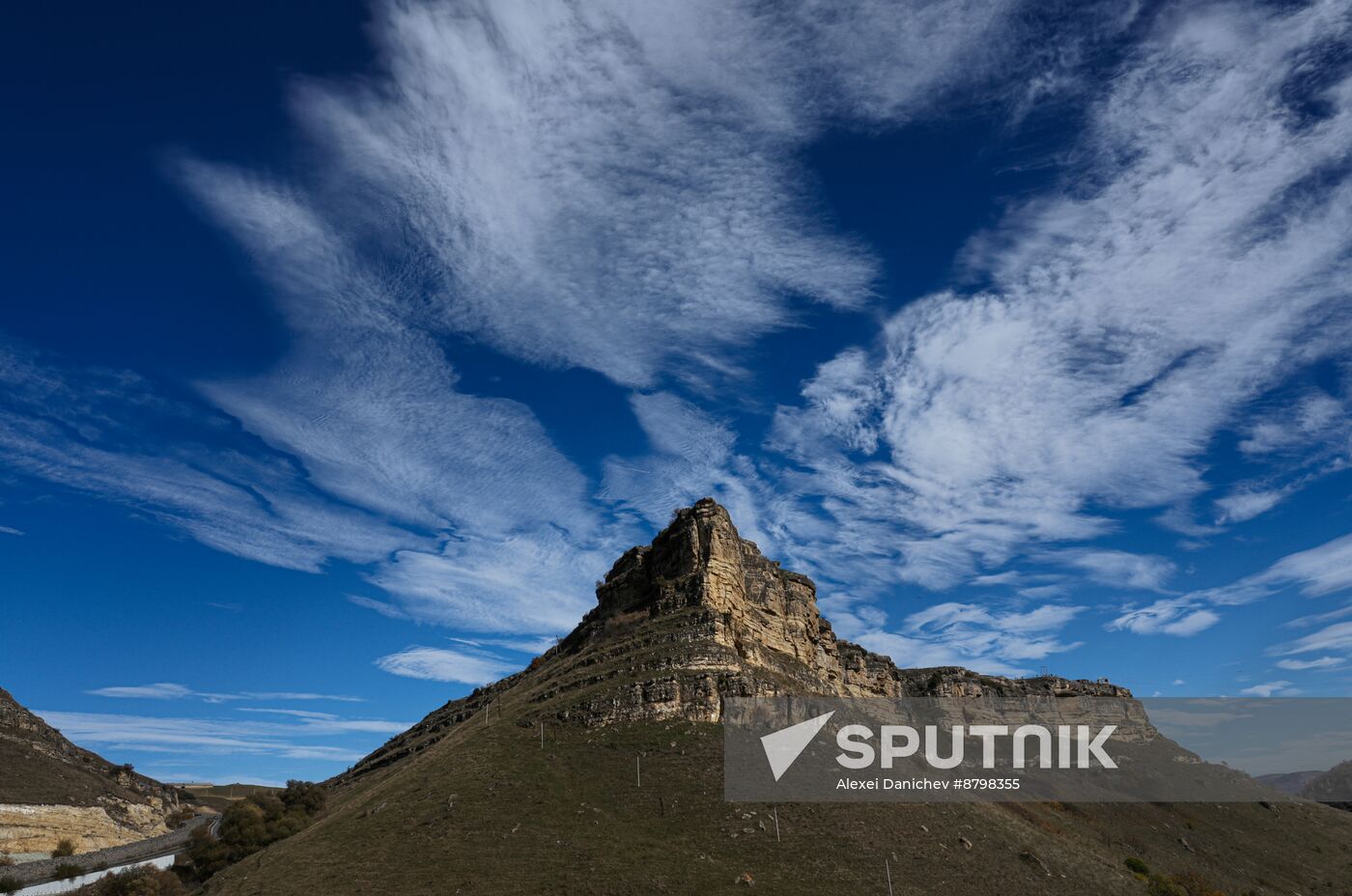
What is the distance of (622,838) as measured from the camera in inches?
2007

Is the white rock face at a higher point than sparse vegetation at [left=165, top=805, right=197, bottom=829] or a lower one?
higher

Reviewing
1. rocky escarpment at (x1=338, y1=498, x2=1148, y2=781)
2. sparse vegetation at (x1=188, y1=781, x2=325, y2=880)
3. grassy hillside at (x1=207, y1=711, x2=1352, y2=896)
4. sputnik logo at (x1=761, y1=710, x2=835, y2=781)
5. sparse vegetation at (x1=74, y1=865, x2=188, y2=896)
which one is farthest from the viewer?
sparse vegetation at (x1=188, y1=781, x2=325, y2=880)

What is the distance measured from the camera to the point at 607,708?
70.0 meters

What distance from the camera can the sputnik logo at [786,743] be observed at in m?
63.3

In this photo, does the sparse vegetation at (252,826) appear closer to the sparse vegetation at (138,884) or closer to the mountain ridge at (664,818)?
the sparse vegetation at (138,884)

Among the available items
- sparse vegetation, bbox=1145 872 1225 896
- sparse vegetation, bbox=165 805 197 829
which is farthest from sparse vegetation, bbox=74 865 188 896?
sparse vegetation, bbox=1145 872 1225 896

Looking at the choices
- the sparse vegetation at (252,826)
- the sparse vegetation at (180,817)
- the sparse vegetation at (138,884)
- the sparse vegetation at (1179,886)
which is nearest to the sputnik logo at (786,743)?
the sparse vegetation at (1179,886)

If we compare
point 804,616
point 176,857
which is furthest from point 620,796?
point 804,616

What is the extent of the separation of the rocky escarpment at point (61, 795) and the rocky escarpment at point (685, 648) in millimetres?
32759

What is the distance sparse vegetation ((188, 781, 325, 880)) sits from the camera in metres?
76.2

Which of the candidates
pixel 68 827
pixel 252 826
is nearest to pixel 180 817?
pixel 68 827

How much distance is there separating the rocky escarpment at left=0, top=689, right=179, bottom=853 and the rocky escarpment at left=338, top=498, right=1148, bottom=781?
32.8m

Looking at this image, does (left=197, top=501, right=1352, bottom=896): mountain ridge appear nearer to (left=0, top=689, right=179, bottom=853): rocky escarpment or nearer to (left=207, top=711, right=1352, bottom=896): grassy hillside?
(left=207, top=711, right=1352, bottom=896): grassy hillside

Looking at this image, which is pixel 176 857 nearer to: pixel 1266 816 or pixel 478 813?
pixel 478 813
